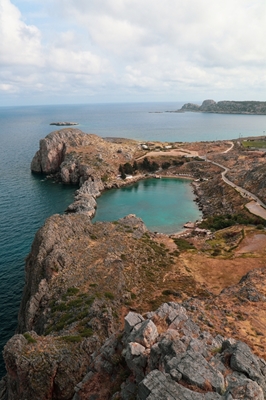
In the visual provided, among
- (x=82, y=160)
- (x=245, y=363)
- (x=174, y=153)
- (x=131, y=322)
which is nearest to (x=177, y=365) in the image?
(x=245, y=363)

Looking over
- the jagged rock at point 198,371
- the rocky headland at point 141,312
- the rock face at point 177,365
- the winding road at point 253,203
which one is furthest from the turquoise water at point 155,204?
the jagged rock at point 198,371

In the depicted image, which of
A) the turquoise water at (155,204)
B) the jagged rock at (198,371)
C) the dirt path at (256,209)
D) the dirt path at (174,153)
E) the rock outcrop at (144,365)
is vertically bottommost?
the turquoise water at (155,204)

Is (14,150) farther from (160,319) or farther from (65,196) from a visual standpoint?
(160,319)

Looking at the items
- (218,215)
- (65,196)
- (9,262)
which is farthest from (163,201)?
(9,262)

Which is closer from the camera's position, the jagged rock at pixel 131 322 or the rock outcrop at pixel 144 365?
the rock outcrop at pixel 144 365

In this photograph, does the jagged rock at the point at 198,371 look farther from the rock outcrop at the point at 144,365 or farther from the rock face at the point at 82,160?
the rock face at the point at 82,160

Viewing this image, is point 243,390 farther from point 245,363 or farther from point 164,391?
point 164,391

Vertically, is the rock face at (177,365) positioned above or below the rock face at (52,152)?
above
